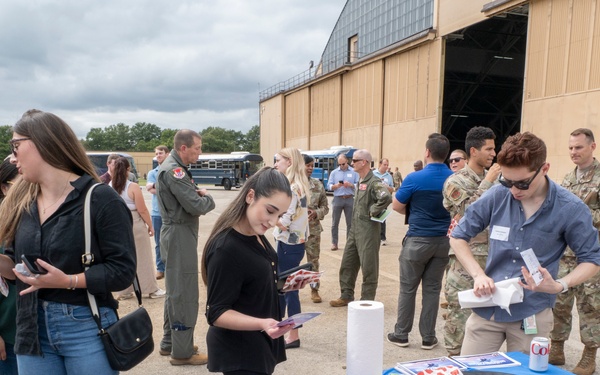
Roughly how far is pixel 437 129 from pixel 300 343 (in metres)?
17.6

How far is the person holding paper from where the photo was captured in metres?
2.24

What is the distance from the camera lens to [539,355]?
195 cm

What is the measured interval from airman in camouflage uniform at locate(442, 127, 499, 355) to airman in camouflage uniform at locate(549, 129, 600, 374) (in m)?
Answer: 0.95

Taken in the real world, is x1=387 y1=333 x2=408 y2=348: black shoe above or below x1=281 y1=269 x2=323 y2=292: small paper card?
below

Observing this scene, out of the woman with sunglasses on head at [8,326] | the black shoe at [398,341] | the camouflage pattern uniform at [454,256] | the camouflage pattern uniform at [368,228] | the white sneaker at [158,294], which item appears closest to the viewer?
the woman with sunglasses on head at [8,326]

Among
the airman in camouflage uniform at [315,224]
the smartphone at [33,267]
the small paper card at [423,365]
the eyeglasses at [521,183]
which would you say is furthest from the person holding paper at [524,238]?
the airman in camouflage uniform at [315,224]

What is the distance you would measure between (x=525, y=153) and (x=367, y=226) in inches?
117

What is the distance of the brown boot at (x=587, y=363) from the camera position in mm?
3736

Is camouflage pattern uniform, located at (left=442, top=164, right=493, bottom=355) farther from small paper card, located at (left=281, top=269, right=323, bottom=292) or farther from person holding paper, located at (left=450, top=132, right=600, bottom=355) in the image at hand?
small paper card, located at (left=281, top=269, right=323, bottom=292)

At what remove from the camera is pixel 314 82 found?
31906mm

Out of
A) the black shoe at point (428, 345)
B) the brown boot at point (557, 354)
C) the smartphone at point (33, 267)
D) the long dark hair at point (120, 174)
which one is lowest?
the black shoe at point (428, 345)

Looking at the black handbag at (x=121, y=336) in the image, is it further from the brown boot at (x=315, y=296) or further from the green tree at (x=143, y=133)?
the green tree at (x=143, y=133)

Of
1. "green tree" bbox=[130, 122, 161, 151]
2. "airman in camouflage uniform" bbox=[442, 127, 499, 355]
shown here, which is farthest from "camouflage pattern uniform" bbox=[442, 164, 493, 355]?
"green tree" bbox=[130, 122, 161, 151]

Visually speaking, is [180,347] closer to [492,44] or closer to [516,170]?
[516,170]
